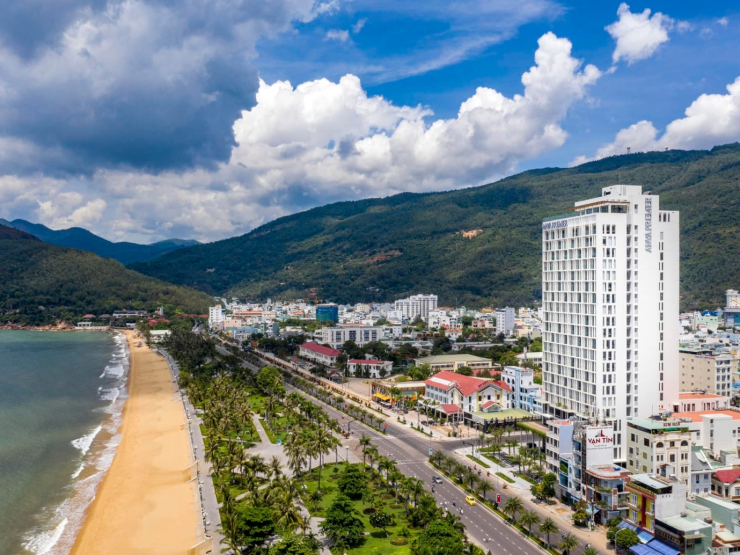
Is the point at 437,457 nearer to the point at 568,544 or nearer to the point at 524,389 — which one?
the point at 568,544

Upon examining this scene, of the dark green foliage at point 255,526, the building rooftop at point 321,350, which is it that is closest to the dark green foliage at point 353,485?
the dark green foliage at point 255,526

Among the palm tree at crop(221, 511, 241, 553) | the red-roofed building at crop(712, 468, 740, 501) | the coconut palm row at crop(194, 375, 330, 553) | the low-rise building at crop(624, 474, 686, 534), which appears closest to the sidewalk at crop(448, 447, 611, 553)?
the low-rise building at crop(624, 474, 686, 534)

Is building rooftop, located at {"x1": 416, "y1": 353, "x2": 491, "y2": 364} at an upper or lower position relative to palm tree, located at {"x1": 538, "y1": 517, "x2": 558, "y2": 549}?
upper

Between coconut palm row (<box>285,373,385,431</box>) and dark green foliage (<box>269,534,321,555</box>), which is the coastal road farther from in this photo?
dark green foliage (<box>269,534,321,555</box>)

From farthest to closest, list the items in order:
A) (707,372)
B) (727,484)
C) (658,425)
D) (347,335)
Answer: (347,335) → (707,372) → (658,425) → (727,484)

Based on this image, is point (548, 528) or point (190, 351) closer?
point (548, 528)

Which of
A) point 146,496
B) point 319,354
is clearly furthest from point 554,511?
point 319,354
